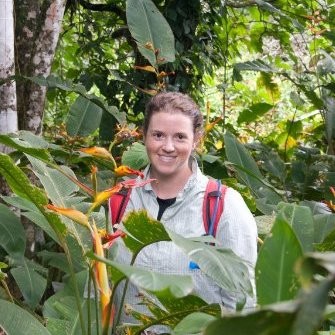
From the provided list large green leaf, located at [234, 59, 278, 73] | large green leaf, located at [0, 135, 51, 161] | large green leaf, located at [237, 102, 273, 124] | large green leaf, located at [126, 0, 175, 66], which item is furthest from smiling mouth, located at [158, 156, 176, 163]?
large green leaf, located at [237, 102, 273, 124]

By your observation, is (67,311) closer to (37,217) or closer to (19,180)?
(37,217)

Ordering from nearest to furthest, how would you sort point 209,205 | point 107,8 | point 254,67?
point 209,205 → point 254,67 → point 107,8

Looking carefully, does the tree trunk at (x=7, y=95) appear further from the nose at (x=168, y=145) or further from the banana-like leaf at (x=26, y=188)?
the banana-like leaf at (x=26, y=188)

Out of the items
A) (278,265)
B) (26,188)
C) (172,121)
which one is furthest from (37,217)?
(278,265)

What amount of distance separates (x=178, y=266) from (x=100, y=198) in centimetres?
60

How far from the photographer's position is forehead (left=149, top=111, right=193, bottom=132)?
2.28 metres

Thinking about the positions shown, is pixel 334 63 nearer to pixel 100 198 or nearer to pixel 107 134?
pixel 107 134

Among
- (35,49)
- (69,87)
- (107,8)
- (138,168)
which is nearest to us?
(138,168)

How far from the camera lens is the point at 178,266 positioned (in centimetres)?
212

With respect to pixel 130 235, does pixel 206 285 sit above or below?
below

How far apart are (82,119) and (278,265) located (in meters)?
2.41

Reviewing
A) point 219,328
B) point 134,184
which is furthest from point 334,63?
point 219,328

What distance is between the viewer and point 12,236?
2.42 metres

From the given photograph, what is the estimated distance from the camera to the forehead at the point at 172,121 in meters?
2.28
